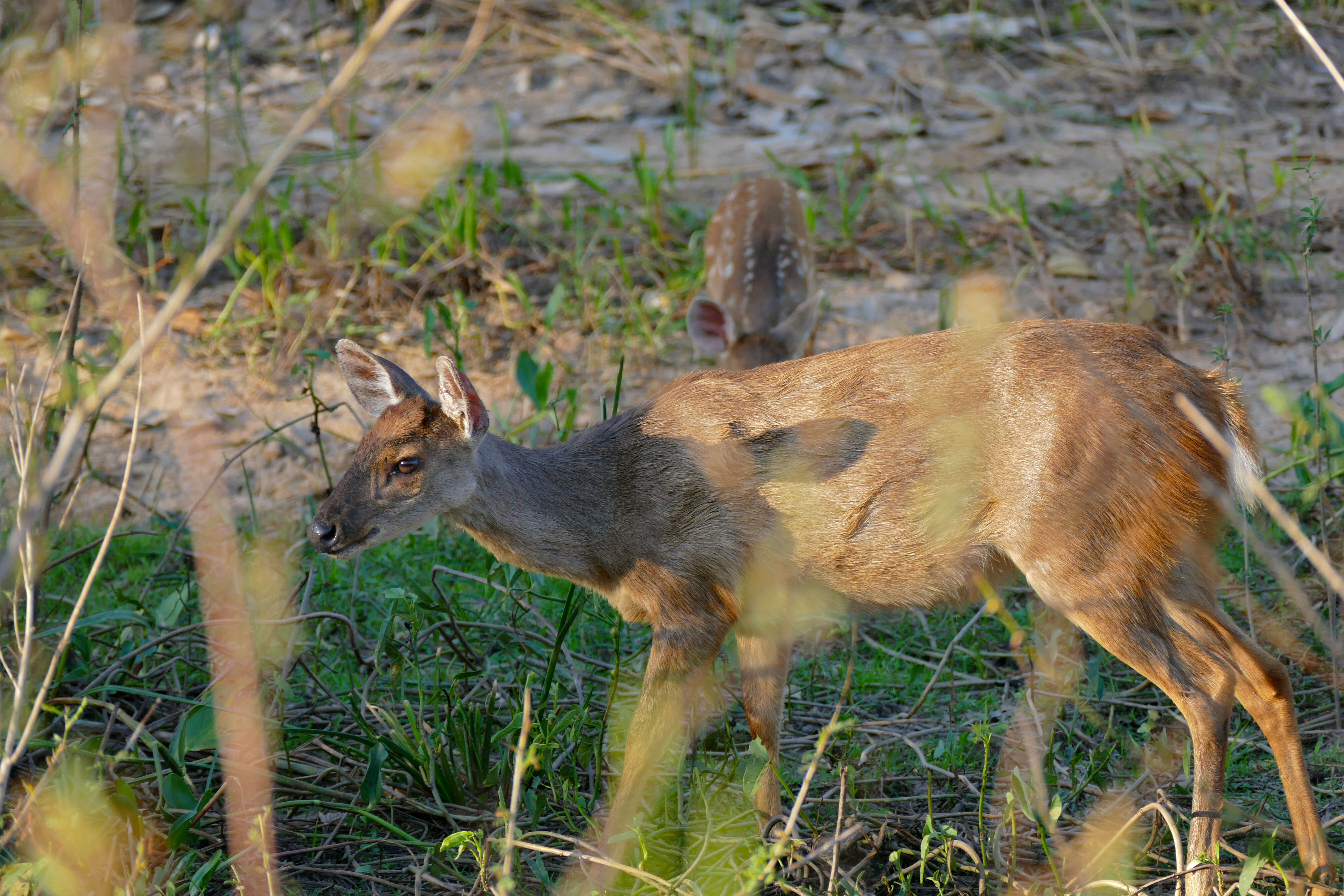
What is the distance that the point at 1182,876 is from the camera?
3307 millimetres

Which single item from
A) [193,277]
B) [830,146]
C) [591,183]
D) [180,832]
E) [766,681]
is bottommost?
[830,146]

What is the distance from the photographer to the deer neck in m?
4.09

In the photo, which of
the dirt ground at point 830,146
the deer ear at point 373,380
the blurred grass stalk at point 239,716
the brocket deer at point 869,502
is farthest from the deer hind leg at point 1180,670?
the dirt ground at point 830,146

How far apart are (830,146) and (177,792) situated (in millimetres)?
6572

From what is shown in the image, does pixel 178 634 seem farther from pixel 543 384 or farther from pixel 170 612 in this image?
pixel 543 384

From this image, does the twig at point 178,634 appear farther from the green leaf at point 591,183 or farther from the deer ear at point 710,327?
the green leaf at point 591,183

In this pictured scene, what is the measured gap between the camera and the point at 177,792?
3.50m

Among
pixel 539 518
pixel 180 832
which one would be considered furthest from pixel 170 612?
pixel 539 518

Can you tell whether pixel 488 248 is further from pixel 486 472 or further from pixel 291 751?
pixel 291 751

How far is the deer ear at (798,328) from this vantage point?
6492mm

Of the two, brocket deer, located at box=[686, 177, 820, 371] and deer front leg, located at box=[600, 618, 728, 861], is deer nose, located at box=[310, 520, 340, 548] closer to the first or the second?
deer front leg, located at box=[600, 618, 728, 861]

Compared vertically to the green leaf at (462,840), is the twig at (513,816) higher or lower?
higher

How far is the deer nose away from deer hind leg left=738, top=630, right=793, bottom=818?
1.31 m

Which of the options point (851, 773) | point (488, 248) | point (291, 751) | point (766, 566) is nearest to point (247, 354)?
point (488, 248)
